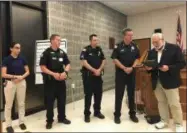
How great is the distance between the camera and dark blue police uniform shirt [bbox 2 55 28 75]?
3.22 m

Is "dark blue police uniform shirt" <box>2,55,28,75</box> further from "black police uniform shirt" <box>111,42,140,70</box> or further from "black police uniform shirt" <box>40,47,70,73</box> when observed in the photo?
"black police uniform shirt" <box>111,42,140,70</box>

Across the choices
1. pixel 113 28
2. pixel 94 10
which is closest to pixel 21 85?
pixel 94 10

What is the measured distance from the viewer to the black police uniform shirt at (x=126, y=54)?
11.7 ft

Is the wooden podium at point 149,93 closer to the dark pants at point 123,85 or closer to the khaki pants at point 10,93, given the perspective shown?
the dark pants at point 123,85

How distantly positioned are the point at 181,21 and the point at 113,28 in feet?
7.37

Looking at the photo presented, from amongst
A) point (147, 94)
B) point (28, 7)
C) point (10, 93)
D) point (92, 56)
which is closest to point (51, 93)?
point (10, 93)

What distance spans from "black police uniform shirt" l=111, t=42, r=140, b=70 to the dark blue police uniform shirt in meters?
1.44

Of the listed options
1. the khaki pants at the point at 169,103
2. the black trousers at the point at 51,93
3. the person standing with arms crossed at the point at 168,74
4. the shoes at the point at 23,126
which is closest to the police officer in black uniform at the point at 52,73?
the black trousers at the point at 51,93

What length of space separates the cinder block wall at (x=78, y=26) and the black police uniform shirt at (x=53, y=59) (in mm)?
1361

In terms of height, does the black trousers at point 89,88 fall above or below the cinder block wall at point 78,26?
below

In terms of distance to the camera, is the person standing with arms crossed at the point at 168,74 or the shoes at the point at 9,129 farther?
the shoes at the point at 9,129

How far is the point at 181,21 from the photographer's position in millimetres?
7465

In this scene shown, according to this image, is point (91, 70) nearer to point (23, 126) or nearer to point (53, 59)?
point (53, 59)

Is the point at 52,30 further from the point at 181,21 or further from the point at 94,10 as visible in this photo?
the point at 181,21
